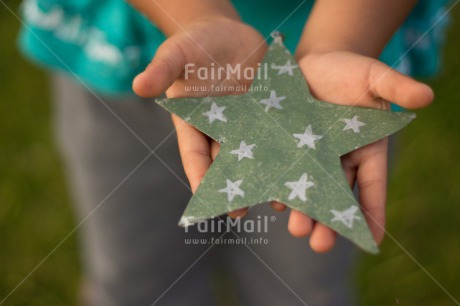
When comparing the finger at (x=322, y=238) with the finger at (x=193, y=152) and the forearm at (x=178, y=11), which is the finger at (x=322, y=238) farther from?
the forearm at (x=178, y=11)

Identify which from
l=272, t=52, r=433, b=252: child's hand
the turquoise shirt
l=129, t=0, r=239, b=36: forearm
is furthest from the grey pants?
l=272, t=52, r=433, b=252: child's hand

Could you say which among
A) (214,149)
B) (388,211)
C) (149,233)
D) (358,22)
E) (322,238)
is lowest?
(388,211)

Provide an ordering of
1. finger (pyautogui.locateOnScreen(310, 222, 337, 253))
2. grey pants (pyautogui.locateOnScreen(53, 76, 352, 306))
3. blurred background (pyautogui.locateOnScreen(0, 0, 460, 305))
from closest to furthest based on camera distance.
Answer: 1. finger (pyautogui.locateOnScreen(310, 222, 337, 253))
2. grey pants (pyautogui.locateOnScreen(53, 76, 352, 306))
3. blurred background (pyautogui.locateOnScreen(0, 0, 460, 305))

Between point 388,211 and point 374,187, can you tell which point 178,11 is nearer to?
point 374,187

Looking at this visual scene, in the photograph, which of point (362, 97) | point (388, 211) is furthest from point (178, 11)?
point (388, 211)

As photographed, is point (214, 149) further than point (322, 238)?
Yes

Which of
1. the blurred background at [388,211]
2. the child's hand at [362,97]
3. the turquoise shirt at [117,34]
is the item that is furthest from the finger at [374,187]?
the blurred background at [388,211]

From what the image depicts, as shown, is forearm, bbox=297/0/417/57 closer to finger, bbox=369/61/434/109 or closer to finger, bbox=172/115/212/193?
finger, bbox=369/61/434/109
